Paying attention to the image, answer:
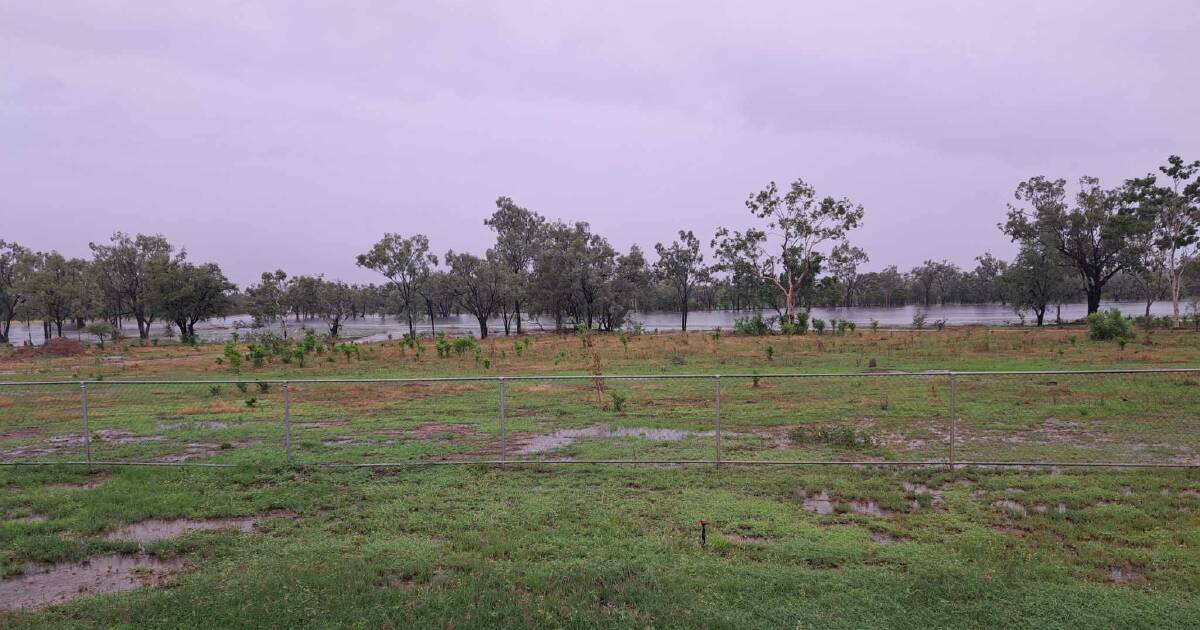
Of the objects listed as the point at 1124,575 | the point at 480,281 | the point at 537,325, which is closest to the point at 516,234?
the point at 480,281

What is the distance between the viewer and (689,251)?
75.0m

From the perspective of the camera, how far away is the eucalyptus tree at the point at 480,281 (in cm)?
5478

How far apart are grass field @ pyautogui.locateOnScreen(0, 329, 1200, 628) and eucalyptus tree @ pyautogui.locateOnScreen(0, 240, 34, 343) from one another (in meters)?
63.8

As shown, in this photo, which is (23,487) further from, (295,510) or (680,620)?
(680,620)

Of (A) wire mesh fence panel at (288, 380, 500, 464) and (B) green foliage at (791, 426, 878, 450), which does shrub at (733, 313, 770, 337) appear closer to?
(A) wire mesh fence panel at (288, 380, 500, 464)

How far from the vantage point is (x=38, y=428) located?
11867 mm

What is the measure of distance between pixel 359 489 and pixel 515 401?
7581 mm

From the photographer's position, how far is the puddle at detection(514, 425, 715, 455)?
9.98 metres

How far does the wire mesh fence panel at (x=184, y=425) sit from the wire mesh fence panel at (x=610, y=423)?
4376 millimetres

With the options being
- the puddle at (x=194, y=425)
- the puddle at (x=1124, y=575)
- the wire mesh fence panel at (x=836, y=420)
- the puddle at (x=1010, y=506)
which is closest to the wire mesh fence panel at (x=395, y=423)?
the puddle at (x=194, y=425)

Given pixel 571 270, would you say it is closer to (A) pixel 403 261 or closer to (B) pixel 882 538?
(A) pixel 403 261

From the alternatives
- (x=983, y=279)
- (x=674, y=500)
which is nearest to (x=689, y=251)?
(x=674, y=500)

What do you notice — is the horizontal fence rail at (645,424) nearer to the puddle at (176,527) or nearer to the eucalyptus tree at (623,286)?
the puddle at (176,527)

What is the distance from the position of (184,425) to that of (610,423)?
9.08 m
